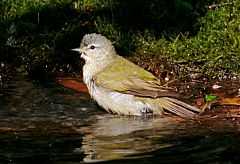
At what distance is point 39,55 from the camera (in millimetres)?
9703

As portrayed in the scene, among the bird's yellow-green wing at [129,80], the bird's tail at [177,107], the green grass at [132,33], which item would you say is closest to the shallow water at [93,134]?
the bird's tail at [177,107]

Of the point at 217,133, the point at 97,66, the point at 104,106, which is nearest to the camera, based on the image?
the point at 217,133

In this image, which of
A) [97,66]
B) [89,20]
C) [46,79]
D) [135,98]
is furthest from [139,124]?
[89,20]

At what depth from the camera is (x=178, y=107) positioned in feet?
25.0

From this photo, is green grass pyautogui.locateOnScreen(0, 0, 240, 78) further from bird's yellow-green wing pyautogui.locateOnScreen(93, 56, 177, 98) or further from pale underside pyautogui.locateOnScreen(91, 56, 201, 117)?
pale underside pyautogui.locateOnScreen(91, 56, 201, 117)

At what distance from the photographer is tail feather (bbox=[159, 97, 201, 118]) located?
7.47 m

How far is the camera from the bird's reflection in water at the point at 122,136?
600cm

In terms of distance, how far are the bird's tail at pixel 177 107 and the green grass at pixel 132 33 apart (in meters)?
1.56

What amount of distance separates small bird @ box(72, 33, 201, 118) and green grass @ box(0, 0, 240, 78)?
117cm

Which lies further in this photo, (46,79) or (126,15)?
(126,15)

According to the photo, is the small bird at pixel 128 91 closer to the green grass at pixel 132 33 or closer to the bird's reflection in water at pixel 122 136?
the bird's reflection in water at pixel 122 136

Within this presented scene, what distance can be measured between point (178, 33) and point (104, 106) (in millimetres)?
2942

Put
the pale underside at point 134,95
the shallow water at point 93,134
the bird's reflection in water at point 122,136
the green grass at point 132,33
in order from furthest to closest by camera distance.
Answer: the green grass at point 132,33, the pale underside at point 134,95, the bird's reflection in water at point 122,136, the shallow water at point 93,134

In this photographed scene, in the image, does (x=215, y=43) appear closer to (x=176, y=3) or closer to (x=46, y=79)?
(x=176, y=3)
